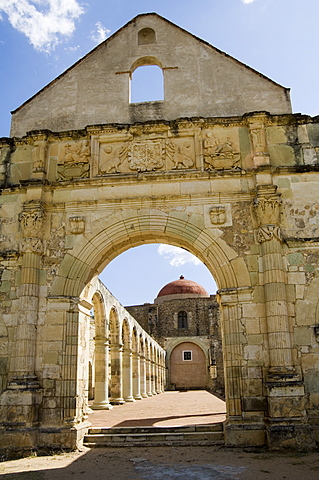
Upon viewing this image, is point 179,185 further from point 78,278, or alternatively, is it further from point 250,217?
point 78,278

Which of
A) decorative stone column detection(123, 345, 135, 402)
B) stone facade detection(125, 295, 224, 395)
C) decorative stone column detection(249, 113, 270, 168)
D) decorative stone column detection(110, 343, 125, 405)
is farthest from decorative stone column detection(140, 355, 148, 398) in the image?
decorative stone column detection(249, 113, 270, 168)

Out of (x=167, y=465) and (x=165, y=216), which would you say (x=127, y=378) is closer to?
(x=165, y=216)

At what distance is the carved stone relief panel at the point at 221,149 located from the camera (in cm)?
923

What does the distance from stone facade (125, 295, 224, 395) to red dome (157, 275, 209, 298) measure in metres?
0.79

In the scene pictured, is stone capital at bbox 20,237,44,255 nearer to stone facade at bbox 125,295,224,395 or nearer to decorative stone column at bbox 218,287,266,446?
decorative stone column at bbox 218,287,266,446

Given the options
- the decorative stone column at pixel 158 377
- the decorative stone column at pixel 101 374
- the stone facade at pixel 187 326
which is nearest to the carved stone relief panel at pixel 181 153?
the decorative stone column at pixel 101 374

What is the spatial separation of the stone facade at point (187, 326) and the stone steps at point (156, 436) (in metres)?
27.5

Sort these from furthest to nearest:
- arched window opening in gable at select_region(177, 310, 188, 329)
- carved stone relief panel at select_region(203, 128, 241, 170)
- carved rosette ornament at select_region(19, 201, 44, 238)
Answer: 1. arched window opening in gable at select_region(177, 310, 188, 329)
2. carved stone relief panel at select_region(203, 128, 241, 170)
3. carved rosette ornament at select_region(19, 201, 44, 238)

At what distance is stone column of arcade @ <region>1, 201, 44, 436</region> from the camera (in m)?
7.86

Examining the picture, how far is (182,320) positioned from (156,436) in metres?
33.8

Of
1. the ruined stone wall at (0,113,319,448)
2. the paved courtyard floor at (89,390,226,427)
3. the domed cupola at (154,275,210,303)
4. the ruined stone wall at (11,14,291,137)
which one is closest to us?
the ruined stone wall at (0,113,319,448)

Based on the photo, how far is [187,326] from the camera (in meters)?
41.2

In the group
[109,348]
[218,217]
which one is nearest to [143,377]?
[109,348]

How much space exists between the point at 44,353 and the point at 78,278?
157 cm
